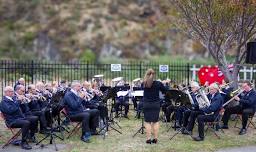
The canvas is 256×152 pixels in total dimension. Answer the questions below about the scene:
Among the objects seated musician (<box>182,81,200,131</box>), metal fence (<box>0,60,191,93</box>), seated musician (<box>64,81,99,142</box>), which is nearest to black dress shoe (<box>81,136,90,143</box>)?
seated musician (<box>64,81,99,142</box>)

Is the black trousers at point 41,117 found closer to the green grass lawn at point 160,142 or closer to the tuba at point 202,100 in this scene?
the green grass lawn at point 160,142

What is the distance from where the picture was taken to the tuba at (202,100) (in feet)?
43.3

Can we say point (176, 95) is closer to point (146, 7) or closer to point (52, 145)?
point (52, 145)

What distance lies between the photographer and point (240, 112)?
572 inches

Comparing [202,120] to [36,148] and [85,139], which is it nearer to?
[85,139]

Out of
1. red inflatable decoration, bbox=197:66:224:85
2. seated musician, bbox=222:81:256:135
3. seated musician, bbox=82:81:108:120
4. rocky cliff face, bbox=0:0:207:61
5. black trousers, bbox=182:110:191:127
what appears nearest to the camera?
black trousers, bbox=182:110:191:127

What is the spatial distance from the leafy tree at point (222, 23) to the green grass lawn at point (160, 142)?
299 centimetres

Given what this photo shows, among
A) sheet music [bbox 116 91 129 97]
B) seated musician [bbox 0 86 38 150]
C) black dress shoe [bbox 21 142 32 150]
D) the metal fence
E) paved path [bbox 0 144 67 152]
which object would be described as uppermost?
the metal fence

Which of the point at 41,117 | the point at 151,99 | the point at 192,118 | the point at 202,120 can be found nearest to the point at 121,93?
the point at 192,118

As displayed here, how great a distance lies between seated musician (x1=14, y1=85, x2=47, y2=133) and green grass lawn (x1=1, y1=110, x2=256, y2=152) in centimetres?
41

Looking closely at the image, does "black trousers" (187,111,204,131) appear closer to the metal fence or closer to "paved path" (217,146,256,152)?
"paved path" (217,146,256,152)

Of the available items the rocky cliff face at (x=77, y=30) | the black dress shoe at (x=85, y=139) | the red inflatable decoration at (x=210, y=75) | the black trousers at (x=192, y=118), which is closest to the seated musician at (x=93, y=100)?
the black dress shoe at (x=85, y=139)

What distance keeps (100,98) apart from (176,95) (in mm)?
2628

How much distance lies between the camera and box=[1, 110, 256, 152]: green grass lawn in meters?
12.1
